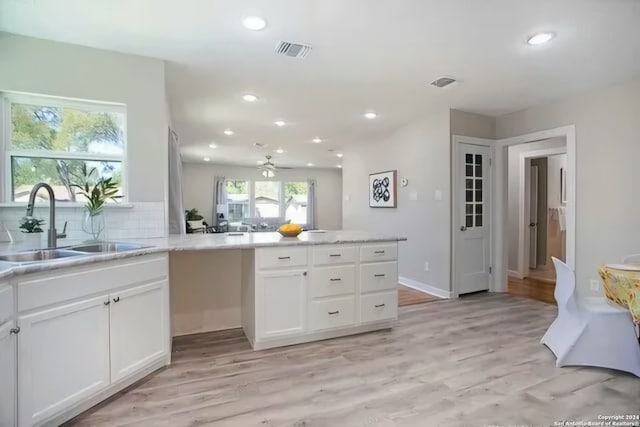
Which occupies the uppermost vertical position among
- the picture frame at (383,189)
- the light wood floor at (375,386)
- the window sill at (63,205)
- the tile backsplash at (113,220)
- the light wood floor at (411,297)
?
the picture frame at (383,189)

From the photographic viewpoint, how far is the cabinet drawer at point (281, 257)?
8.66 feet

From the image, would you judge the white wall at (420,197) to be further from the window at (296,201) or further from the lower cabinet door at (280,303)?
the window at (296,201)

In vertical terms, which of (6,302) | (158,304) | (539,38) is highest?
(539,38)

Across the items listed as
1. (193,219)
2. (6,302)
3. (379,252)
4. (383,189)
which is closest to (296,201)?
(193,219)

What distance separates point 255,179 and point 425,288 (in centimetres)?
685

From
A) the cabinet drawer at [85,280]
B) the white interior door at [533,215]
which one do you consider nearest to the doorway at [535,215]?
the white interior door at [533,215]

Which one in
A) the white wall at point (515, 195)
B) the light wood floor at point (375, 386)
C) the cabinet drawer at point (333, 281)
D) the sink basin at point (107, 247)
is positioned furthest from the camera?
the white wall at point (515, 195)

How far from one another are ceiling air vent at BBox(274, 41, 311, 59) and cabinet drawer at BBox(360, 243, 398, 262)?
1.73 metres

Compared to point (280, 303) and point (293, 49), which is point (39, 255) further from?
point (293, 49)

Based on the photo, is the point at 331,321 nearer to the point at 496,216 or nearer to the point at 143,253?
the point at 143,253

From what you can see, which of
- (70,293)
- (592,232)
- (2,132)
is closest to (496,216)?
(592,232)

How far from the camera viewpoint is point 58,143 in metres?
2.60

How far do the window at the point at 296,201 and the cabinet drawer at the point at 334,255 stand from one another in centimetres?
762

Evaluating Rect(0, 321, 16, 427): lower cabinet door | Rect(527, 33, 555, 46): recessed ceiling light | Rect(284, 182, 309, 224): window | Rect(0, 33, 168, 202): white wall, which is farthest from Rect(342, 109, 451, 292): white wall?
Rect(284, 182, 309, 224): window
